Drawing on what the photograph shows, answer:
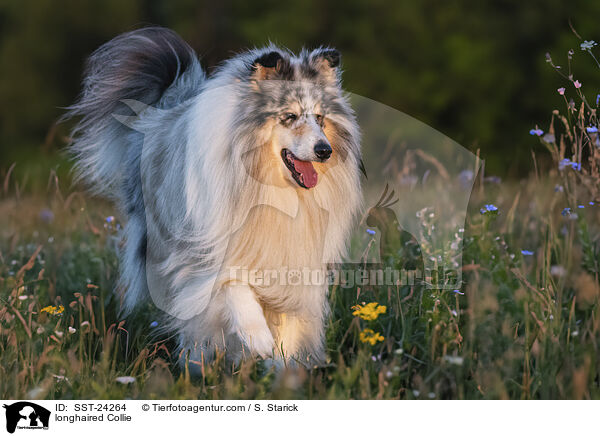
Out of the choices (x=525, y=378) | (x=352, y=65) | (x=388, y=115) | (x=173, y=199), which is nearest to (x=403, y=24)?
(x=352, y=65)

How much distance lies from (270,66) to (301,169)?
1.65 feet

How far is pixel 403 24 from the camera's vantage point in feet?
35.9

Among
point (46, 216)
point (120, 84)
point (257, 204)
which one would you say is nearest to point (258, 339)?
point (257, 204)

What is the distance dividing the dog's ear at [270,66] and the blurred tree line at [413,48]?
6856 mm

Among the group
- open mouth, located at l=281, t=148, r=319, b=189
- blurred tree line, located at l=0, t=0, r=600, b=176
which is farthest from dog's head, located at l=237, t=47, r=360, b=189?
blurred tree line, located at l=0, t=0, r=600, b=176

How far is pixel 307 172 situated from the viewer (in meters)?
3.27

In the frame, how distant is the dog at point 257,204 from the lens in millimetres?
3230

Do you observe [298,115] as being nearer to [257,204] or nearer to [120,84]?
[257,204]

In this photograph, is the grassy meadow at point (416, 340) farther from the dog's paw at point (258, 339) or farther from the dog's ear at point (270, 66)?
the dog's ear at point (270, 66)

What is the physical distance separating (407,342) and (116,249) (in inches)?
89.0

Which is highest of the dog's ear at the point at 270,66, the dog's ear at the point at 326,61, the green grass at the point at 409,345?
the dog's ear at the point at 326,61

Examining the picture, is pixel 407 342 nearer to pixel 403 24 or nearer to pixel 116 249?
pixel 116 249

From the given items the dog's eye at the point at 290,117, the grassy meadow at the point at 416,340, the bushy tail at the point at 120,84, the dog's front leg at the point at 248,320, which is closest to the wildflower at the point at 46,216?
the bushy tail at the point at 120,84

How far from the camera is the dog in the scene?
323 cm
